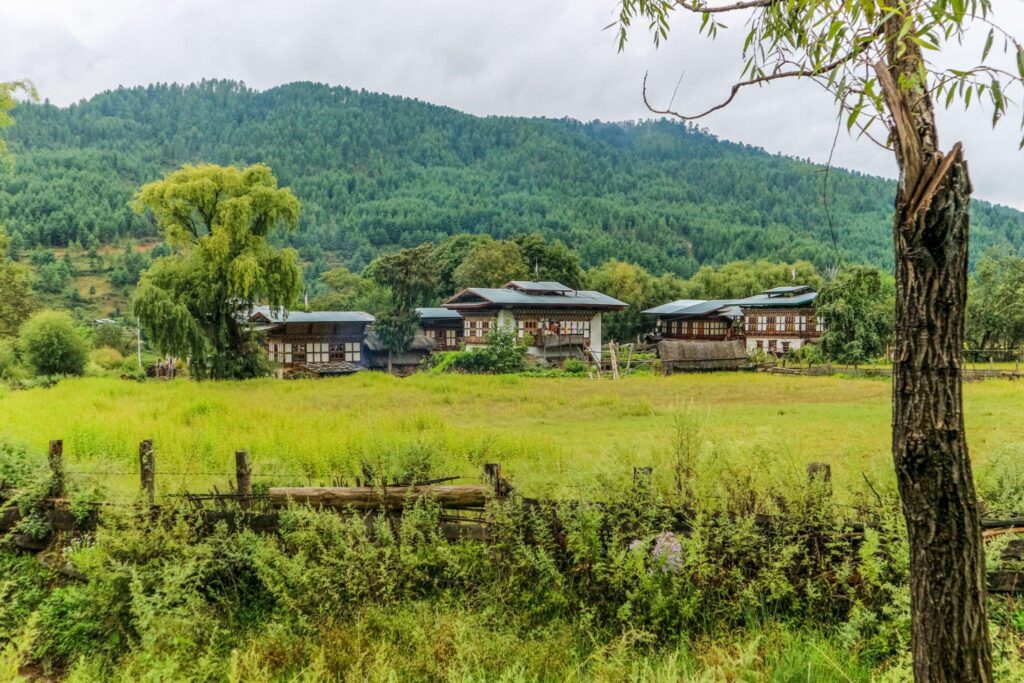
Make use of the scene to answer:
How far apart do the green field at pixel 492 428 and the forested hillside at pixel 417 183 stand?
36.1 m

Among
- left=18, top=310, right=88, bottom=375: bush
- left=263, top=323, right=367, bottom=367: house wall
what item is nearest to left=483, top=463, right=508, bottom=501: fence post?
left=18, top=310, right=88, bottom=375: bush

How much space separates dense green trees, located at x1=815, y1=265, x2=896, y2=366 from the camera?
2911 cm

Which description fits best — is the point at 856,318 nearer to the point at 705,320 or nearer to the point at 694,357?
the point at 694,357

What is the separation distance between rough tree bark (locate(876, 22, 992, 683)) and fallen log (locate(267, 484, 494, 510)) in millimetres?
3195

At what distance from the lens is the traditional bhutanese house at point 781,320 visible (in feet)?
131

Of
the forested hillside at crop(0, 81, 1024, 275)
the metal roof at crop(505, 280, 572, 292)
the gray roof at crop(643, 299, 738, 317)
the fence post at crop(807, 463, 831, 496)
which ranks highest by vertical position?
the forested hillside at crop(0, 81, 1024, 275)

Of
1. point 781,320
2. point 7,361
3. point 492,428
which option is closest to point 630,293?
point 781,320

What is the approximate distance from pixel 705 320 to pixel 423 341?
1916cm

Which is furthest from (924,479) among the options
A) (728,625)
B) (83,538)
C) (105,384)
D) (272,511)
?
(105,384)

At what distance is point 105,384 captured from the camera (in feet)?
62.5

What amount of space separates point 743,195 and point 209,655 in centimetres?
10546

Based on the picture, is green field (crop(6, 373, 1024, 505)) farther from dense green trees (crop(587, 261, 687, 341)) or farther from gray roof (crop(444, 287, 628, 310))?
dense green trees (crop(587, 261, 687, 341))

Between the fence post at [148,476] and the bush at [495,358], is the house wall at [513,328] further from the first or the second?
the fence post at [148,476]

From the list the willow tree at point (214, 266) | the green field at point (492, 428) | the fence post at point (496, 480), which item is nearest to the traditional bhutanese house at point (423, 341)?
the willow tree at point (214, 266)
